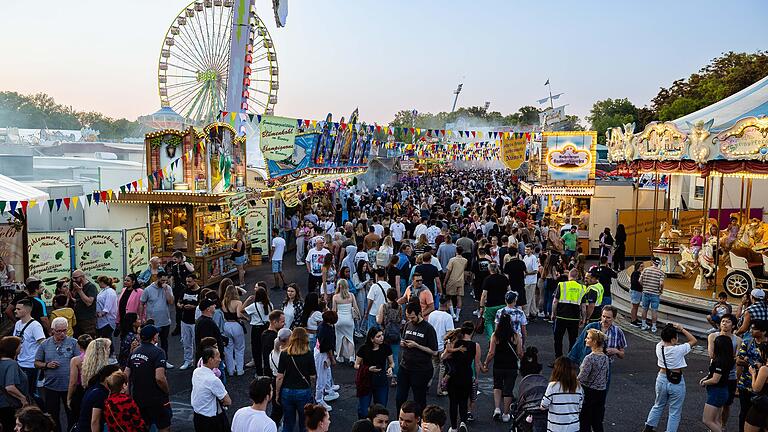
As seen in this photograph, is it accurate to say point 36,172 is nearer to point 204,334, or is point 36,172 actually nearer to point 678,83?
Result: point 204,334

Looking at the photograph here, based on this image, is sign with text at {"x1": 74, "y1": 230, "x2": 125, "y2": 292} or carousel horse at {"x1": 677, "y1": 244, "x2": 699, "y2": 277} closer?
sign with text at {"x1": 74, "y1": 230, "x2": 125, "y2": 292}

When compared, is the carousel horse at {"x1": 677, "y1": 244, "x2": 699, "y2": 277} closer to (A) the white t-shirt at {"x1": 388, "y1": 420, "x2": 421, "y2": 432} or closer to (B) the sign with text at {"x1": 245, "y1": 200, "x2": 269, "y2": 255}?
(B) the sign with text at {"x1": 245, "y1": 200, "x2": 269, "y2": 255}

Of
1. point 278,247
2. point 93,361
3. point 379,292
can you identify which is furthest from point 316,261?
point 93,361

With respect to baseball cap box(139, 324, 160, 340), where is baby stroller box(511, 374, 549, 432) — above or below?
below

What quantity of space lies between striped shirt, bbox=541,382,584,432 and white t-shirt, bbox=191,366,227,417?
283 centimetres

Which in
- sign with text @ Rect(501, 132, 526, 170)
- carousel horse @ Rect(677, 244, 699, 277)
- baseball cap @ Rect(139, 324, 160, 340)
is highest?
sign with text @ Rect(501, 132, 526, 170)

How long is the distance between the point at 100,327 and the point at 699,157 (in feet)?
37.4

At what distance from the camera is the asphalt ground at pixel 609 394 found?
7.56 metres

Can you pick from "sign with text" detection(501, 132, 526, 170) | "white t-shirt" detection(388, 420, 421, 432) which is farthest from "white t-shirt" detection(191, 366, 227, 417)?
"sign with text" detection(501, 132, 526, 170)

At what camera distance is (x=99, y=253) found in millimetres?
13625

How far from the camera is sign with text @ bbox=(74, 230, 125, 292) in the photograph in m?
13.5

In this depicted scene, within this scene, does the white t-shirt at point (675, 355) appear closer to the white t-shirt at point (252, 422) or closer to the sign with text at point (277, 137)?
the white t-shirt at point (252, 422)

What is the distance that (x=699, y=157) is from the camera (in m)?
12.9

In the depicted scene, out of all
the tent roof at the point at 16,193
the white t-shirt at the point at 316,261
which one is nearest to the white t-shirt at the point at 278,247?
the white t-shirt at the point at 316,261
